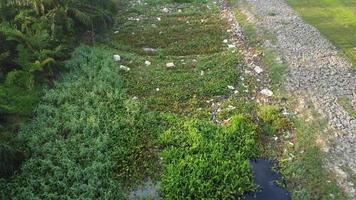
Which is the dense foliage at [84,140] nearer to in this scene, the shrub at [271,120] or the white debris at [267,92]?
the shrub at [271,120]

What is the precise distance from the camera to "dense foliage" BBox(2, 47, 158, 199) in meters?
10.5

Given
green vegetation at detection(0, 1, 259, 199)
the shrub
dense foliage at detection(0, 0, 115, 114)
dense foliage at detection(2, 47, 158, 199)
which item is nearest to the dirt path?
the shrub

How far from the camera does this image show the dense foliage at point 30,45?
12883 mm

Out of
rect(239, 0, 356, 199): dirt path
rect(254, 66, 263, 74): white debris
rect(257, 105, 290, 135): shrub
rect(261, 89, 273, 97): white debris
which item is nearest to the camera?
rect(239, 0, 356, 199): dirt path

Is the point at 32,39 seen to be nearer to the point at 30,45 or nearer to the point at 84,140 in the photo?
the point at 30,45

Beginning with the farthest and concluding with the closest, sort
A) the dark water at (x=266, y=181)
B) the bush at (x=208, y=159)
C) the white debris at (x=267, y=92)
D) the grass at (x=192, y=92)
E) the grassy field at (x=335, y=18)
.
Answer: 1. the grassy field at (x=335, y=18)
2. the white debris at (x=267, y=92)
3. the grass at (x=192, y=92)
4. the dark water at (x=266, y=181)
5. the bush at (x=208, y=159)

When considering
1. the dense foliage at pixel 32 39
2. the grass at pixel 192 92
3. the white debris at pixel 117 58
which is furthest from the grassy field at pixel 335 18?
the dense foliage at pixel 32 39

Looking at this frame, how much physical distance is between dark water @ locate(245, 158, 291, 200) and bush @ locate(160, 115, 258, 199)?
0.86ft

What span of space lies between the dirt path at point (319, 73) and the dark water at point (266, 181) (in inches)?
60.8

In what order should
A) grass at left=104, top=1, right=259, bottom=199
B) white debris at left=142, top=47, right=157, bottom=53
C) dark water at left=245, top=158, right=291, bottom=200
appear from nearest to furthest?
dark water at left=245, top=158, right=291, bottom=200 < grass at left=104, top=1, right=259, bottom=199 < white debris at left=142, top=47, right=157, bottom=53

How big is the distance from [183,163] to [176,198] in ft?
3.83

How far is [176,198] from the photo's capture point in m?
10.2

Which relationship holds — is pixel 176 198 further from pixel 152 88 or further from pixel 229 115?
pixel 152 88

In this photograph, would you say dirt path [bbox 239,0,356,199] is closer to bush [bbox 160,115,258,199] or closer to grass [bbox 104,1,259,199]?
grass [bbox 104,1,259,199]
